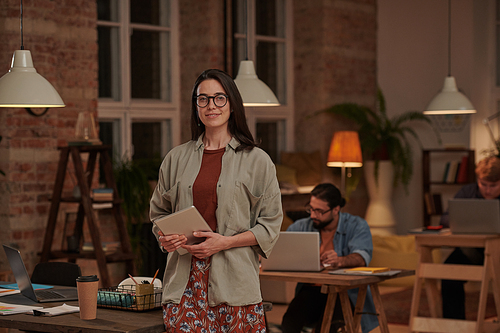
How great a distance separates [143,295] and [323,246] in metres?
1.78

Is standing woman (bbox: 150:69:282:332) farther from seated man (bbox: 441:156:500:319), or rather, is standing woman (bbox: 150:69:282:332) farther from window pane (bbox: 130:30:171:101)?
window pane (bbox: 130:30:171:101)

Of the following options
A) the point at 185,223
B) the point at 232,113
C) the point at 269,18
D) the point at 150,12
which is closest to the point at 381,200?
the point at 269,18

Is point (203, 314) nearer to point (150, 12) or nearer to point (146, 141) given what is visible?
point (146, 141)

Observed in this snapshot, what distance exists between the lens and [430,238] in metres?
5.09

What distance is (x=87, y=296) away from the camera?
8.86ft

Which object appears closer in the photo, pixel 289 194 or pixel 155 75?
pixel 155 75

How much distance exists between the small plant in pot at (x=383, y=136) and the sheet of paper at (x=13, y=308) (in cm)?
564

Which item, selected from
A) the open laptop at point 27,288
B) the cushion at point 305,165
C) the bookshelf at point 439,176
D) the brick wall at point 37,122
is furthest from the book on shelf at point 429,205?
the open laptop at point 27,288

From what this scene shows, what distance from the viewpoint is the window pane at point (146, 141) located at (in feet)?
22.7

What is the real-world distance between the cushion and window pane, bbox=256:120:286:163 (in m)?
0.21

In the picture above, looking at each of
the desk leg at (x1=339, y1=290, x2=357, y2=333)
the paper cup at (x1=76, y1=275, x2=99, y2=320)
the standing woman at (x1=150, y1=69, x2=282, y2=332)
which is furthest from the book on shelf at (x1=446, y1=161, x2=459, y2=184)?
the paper cup at (x1=76, y1=275, x2=99, y2=320)

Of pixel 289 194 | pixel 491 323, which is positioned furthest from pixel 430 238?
pixel 289 194

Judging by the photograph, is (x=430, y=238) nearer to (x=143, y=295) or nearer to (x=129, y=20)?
(x=143, y=295)

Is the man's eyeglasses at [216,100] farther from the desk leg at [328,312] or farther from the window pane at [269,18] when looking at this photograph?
the window pane at [269,18]
